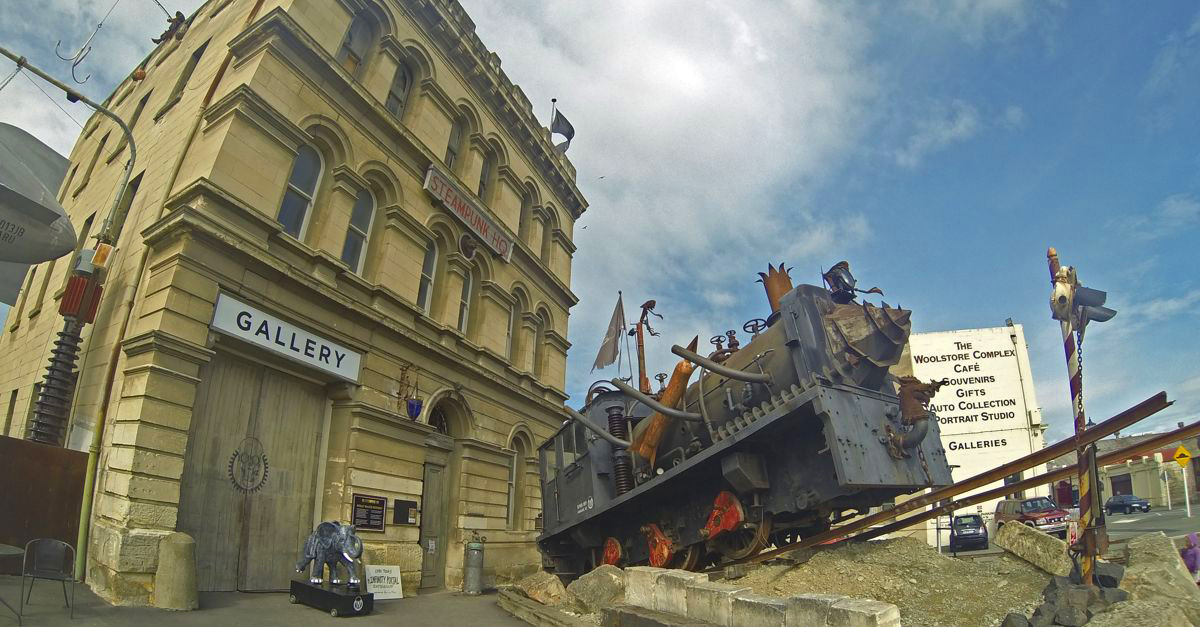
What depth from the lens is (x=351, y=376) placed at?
1112 cm

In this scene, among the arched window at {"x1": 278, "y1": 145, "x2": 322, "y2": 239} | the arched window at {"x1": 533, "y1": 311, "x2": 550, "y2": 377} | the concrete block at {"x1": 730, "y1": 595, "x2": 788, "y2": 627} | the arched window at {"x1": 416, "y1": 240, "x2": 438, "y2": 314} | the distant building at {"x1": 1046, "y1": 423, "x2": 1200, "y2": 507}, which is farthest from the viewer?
the distant building at {"x1": 1046, "y1": 423, "x2": 1200, "y2": 507}

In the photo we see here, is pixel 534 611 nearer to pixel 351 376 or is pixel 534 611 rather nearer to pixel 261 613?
pixel 261 613

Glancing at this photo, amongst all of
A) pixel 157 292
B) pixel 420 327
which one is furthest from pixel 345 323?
pixel 157 292

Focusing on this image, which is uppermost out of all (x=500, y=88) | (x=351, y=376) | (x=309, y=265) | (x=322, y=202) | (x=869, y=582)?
(x=500, y=88)

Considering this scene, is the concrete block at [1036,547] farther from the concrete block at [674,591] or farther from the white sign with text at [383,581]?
the white sign with text at [383,581]

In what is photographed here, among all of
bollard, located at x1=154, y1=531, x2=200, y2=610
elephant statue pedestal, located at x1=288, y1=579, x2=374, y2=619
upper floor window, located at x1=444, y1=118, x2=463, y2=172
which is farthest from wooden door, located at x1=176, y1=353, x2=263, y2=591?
upper floor window, located at x1=444, y1=118, x2=463, y2=172

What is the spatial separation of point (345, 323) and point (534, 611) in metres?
6.17

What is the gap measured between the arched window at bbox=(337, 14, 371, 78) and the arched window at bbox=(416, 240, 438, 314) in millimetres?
4094

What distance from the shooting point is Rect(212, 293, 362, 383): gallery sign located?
916 cm

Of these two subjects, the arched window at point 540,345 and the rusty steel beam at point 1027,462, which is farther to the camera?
the arched window at point 540,345

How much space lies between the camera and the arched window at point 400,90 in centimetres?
1403

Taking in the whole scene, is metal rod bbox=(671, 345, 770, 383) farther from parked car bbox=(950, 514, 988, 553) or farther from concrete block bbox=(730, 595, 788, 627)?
parked car bbox=(950, 514, 988, 553)

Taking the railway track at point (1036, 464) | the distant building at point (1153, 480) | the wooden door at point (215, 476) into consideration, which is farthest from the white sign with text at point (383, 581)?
the distant building at point (1153, 480)

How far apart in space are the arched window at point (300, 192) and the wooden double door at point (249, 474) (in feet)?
8.83
